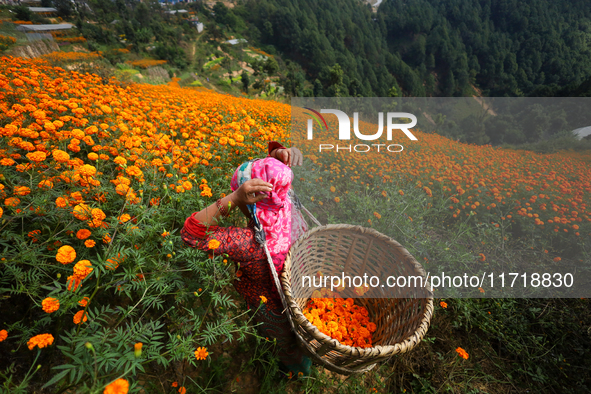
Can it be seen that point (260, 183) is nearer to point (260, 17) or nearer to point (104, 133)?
point (104, 133)

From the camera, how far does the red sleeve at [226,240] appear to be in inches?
42.1

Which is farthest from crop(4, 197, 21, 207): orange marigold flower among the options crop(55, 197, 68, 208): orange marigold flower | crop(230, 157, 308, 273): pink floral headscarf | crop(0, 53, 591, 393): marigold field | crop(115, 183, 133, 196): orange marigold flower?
crop(230, 157, 308, 273): pink floral headscarf

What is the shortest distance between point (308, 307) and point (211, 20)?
1782 inches

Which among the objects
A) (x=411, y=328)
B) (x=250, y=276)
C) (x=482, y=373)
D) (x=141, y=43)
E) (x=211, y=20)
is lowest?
(x=482, y=373)

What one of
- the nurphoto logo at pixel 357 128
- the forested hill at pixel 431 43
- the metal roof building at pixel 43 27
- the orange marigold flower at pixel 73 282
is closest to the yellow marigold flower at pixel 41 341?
the orange marigold flower at pixel 73 282

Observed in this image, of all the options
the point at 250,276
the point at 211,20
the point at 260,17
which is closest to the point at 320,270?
the point at 250,276

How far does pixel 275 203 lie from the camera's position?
1.22 metres

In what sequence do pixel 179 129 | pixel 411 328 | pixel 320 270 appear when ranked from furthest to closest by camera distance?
pixel 179 129, pixel 320 270, pixel 411 328

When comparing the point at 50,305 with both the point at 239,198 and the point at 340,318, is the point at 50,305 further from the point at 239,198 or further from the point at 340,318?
the point at 340,318

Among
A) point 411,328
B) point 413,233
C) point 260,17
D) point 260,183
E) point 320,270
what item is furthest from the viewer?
point 260,17

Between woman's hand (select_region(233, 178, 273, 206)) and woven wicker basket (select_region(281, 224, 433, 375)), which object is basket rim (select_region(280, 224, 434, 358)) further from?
woman's hand (select_region(233, 178, 273, 206))

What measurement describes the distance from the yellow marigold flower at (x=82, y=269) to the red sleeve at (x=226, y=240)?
1.20 feet

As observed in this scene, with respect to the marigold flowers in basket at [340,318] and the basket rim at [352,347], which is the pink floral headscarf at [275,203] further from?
the marigold flowers in basket at [340,318]

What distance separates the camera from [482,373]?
5.66 feet
